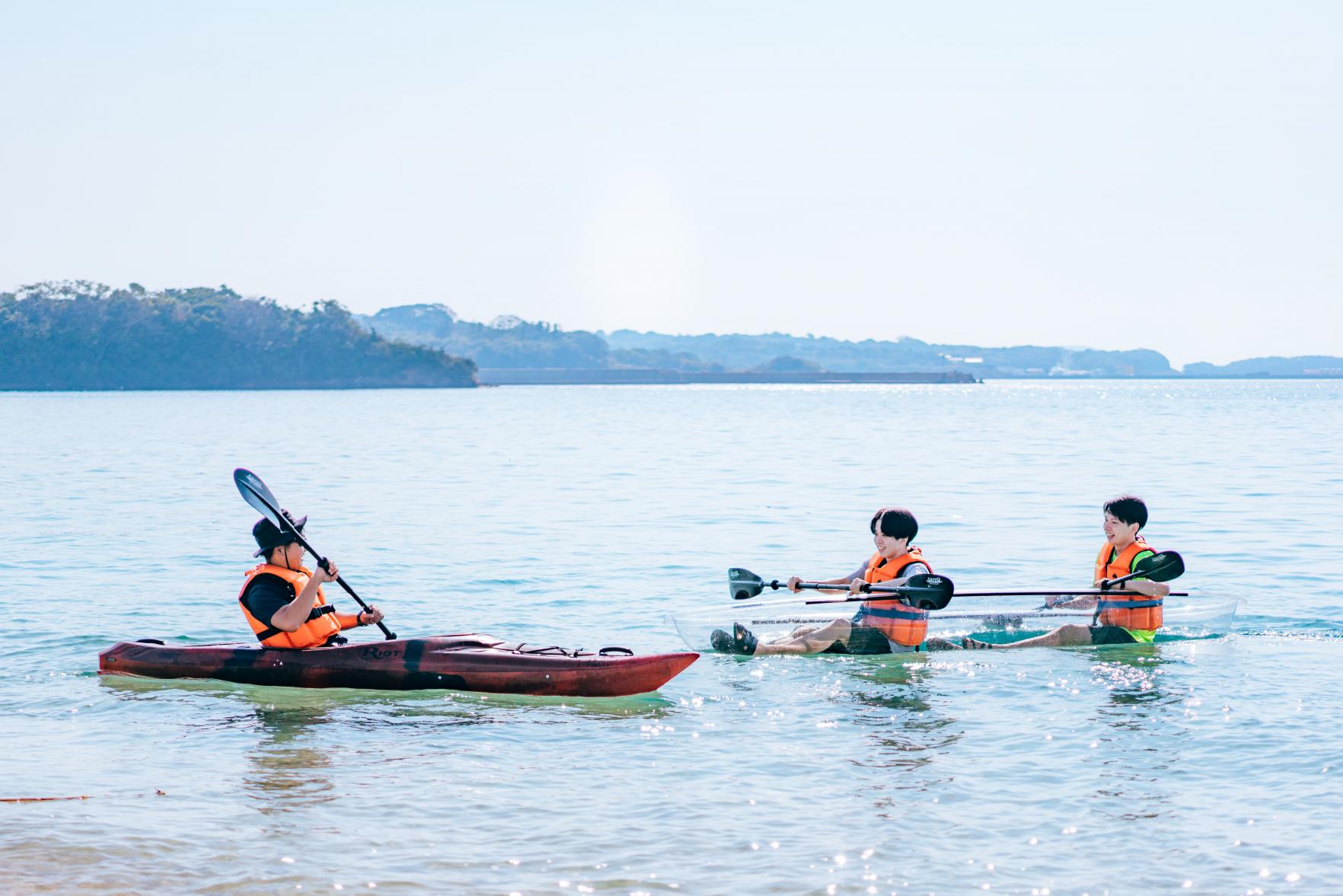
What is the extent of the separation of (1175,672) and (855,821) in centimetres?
485

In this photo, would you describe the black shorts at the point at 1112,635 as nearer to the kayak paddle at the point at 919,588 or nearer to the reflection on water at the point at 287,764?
the kayak paddle at the point at 919,588

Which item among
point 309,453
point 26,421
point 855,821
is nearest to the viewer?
point 855,821

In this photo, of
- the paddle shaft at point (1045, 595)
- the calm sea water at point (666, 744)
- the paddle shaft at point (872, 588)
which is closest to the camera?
the calm sea water at point (666, 744)

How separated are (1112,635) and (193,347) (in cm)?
16644

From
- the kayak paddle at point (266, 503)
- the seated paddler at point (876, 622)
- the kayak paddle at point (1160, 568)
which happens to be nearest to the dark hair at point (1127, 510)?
the kayak paddle at point (1160, 568)

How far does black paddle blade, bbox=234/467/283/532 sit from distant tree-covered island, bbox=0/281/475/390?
533 ft

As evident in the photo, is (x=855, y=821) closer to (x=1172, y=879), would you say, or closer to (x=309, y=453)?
(x=1172, y=879)

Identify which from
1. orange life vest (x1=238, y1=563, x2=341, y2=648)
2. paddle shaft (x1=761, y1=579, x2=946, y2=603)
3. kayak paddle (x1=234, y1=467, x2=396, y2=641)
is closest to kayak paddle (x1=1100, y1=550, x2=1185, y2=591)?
paddle shaft (x1=761, y1=579, x2=946, y2=603)

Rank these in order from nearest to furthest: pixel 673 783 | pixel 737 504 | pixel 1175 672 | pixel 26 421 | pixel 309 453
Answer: pixel 673 783
pixel 1175 672
pixel 737 504
pixel 309 453
pixel 26 421

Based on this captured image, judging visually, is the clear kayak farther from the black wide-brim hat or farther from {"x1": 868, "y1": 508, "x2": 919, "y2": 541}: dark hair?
the black wide-brim hat

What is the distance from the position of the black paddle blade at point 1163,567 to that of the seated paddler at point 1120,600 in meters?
0.19

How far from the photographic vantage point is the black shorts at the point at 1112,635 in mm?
11953

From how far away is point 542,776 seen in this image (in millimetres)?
8352

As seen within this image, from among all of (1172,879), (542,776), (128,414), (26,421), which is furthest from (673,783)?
(128,414)
